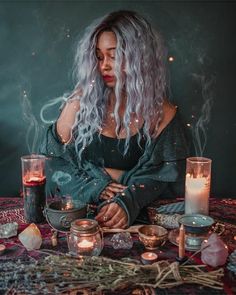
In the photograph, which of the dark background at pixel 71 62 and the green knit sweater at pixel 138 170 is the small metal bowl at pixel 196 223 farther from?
the dark background at pixel 71 62

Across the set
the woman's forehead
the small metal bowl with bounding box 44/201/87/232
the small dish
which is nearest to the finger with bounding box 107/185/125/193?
the small metal bowl with bounding box 44/201/87/232

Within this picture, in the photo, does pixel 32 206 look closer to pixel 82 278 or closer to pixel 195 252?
pixel 82 278

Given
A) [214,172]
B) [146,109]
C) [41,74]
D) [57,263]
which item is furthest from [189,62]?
[57,263]

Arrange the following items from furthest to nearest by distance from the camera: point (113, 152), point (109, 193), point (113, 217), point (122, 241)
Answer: point (113, 152)
point (109, 193)
point (113, 217)
point (122, 241)

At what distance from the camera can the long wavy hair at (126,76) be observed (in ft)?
5.84

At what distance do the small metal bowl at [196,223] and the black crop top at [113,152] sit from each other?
0.59m

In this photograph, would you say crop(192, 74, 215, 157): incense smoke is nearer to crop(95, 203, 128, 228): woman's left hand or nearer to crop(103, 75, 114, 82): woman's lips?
crop(103, 75, 114, 82): woman's lips

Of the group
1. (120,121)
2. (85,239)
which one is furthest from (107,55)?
(85,239)

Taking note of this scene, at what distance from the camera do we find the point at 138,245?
1290mm

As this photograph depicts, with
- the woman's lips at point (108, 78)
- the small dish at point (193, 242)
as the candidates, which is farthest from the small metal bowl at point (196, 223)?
the woman's lips at point (108, 78)

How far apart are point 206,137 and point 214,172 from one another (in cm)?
21

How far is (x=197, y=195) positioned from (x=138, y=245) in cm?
31

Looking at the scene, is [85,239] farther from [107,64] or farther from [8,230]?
[107,64]

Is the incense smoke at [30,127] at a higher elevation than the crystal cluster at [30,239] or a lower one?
higher
